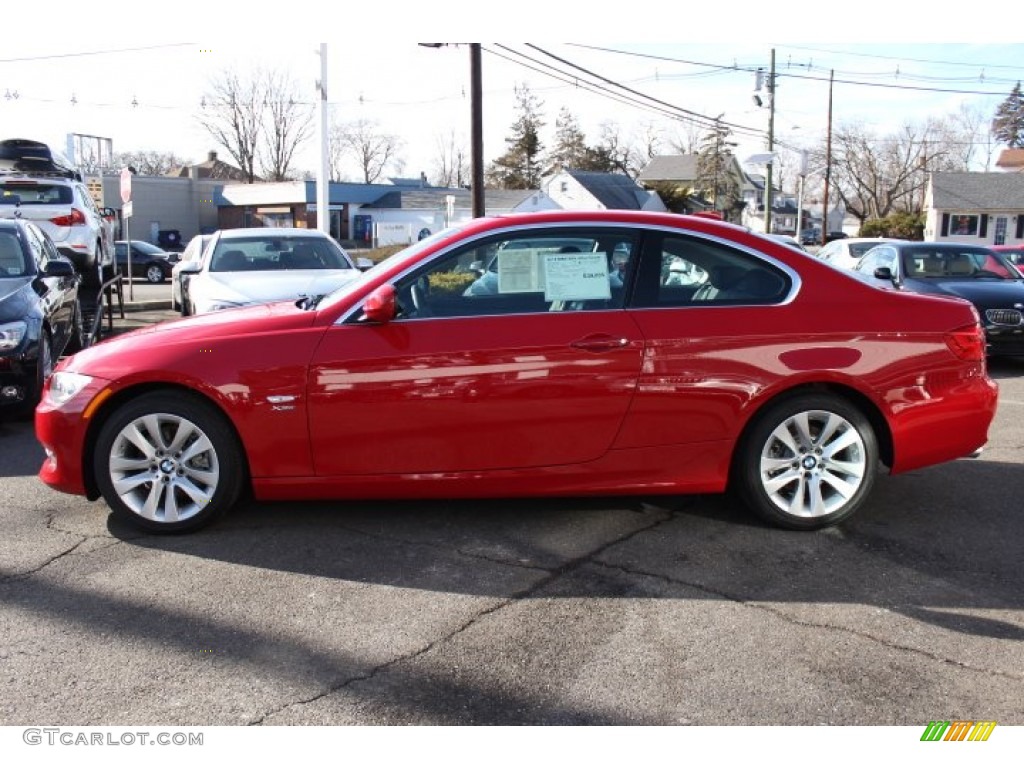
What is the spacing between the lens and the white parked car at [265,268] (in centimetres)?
857

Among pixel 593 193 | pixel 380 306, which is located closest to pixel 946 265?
pixel 380 306

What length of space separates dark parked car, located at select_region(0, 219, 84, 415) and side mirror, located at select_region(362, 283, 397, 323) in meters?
3.98

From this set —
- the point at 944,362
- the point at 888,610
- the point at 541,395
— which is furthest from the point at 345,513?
the point at 944,362

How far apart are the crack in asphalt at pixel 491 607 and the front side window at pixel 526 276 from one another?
1182 millimetres

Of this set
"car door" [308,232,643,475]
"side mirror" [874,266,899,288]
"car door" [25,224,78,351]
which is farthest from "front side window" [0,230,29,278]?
"side mirror" [874,266,899,288]

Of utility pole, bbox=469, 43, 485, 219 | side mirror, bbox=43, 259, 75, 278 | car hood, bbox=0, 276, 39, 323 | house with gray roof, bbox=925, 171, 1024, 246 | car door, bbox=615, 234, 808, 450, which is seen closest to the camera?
car door, bbox=615, 234, 808, 450

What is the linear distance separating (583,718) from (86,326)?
10980 millimetres

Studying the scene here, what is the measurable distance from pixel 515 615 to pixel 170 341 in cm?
223

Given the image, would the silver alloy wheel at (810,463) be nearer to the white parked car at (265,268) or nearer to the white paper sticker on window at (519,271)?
the white paper sticker on window at (519,271)

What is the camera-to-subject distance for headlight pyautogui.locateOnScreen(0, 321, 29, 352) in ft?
22.2

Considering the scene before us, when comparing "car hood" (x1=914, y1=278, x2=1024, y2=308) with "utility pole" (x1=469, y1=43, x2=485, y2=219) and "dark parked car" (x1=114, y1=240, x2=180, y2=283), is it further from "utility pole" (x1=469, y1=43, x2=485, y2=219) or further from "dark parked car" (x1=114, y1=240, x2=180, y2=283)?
"dark parked car" (x1=114, y1=240, x2=180, y2=283)

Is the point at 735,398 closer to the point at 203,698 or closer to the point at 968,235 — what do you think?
the point at 203,698

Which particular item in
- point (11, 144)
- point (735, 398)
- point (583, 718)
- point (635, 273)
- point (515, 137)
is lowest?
point (583, 718)

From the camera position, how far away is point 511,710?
9.64 feet
